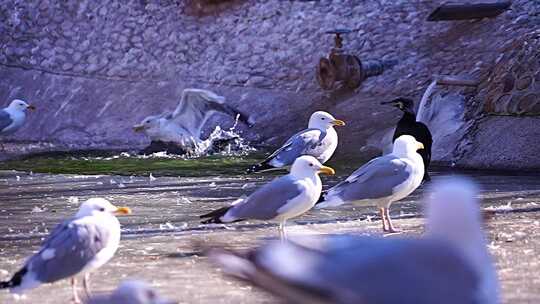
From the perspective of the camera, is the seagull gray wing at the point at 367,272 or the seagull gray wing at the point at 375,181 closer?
the seagull gray wing at the point at 367,272

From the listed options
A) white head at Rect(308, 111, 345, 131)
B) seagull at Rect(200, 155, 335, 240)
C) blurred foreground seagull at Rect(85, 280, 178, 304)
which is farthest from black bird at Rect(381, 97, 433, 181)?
blurred foreground seagull at Rect(85, 280, 178, 304)

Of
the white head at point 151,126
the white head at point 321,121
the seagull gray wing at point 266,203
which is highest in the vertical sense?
the white head at point 151,126

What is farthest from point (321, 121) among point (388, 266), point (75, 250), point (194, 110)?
point (388, 266)

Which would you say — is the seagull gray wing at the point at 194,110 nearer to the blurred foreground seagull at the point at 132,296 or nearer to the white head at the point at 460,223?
the blurred foreground seagull at the point at 132,296

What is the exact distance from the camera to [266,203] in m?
8.88

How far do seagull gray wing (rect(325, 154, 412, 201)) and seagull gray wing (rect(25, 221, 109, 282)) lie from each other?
3223mm

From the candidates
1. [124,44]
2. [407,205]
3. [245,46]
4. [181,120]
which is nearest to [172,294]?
[407,205]

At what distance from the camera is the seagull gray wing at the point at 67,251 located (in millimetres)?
6707

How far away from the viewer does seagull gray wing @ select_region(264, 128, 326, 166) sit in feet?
38.4

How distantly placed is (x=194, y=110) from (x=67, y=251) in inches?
474

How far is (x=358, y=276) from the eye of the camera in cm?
366

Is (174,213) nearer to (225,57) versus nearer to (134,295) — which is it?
(134,295)

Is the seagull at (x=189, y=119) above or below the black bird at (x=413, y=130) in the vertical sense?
above

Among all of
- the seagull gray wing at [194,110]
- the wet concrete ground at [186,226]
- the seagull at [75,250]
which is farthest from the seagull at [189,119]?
the seagull at [75,250]
